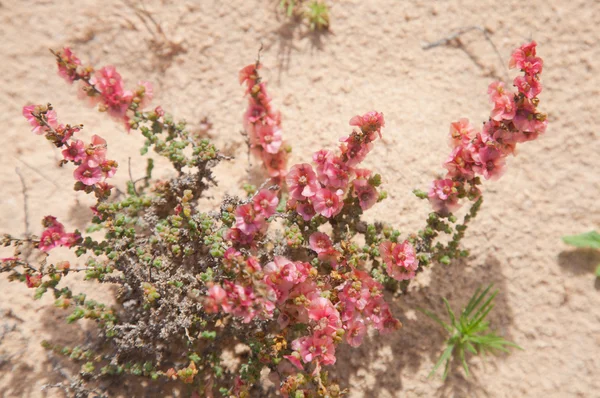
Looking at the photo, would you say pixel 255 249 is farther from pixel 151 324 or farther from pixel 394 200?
pixel 394 200

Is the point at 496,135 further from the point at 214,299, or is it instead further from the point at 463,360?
the point at 214,299

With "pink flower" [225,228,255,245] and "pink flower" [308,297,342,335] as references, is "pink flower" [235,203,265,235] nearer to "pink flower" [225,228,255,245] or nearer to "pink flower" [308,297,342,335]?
"pink flower" [225,228,255,245]

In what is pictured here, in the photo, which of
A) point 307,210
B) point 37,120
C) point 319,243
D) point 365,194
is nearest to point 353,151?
point 365,194

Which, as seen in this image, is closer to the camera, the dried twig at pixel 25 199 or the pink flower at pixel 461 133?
the pink flower at pixel 461 133

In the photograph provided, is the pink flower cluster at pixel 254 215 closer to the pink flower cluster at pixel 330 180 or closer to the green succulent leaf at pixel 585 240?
the pink flower cluster at pixel 330 180

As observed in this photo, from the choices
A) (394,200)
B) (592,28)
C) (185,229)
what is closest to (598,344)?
(394,200)

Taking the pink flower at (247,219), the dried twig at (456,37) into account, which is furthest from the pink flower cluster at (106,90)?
the dried twig at (456,37)

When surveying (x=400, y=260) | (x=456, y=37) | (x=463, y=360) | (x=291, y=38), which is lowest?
(x=463, y=360)
